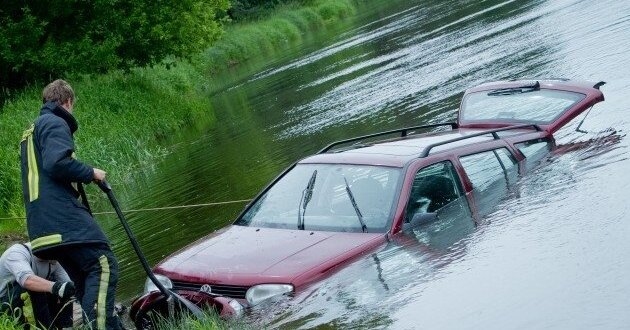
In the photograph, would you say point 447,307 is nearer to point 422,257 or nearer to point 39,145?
point 422,257

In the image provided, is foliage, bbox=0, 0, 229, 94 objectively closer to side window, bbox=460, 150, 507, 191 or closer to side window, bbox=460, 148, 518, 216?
side window, bbox=460, 148, 518, 216

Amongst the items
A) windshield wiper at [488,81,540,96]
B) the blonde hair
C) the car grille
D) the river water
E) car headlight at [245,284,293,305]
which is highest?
the blonde hair

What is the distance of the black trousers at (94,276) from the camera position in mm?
9109

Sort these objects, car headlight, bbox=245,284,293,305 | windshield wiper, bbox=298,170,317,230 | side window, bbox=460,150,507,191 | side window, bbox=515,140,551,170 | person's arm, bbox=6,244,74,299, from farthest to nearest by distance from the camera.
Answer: side window, bbox=515,140,551,170, side window, bbox=460,150,507,191, windshield wiper, bbox=298,170,317,230, person's arm, bbox=6,244,74,299, car headlight, bbox=245,284,293,305

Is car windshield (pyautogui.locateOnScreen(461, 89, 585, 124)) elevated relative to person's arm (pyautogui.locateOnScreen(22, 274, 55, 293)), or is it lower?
lower

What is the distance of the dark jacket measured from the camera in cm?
898

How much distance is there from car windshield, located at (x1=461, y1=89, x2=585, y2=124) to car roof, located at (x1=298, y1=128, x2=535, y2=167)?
2100 millimetres

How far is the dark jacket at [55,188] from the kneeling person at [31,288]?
652 mm

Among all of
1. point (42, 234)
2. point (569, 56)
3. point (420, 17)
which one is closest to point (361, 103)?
point (569, 56)

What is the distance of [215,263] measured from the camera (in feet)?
31.1

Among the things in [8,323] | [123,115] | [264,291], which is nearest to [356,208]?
[264,291]

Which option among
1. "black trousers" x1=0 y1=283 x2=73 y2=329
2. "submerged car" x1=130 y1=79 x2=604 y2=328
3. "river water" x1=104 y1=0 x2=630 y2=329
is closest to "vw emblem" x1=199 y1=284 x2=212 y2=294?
"submerged car" x1=130 y1=79 x2=604 y2=328

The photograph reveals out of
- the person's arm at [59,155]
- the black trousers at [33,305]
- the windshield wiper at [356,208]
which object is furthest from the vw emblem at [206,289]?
the windshield wiper at [356,208]

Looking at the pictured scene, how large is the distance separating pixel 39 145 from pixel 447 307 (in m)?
3.48
